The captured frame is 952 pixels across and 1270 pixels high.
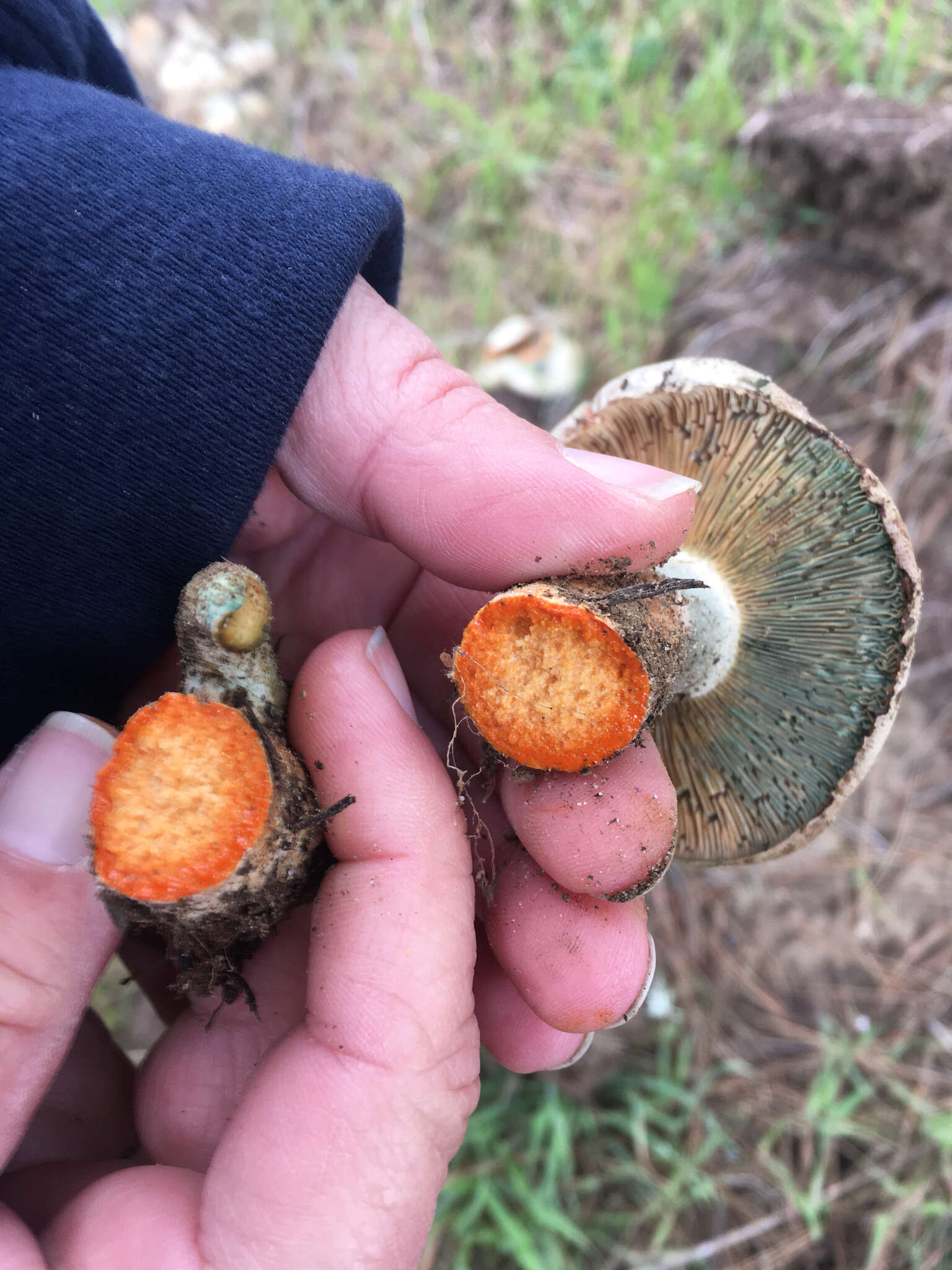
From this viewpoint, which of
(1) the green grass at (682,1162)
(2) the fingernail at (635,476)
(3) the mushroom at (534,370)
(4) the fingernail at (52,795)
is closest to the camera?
(4) the fingernail at (52,795)

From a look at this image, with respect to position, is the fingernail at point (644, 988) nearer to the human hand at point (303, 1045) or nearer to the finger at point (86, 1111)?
the human hand at point (303, 1045)

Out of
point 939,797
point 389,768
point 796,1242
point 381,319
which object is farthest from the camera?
point 939,797

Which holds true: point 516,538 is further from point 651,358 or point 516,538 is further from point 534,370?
point 651,358

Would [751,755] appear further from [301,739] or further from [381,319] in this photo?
[381,319]

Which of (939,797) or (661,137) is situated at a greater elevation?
(661,137)

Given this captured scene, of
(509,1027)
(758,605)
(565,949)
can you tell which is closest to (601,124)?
(758,605)

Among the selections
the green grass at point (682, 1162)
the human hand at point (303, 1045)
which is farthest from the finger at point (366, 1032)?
the green grass at point (682, 1162)

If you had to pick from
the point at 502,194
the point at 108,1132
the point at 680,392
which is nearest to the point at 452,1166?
the point at 108,1132

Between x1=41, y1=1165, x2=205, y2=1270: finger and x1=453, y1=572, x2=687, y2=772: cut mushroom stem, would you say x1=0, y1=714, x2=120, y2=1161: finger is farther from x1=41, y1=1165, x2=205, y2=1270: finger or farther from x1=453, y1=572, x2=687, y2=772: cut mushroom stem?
x1=453, y1=572, x2=687, y2=772: cut mushroom stem
